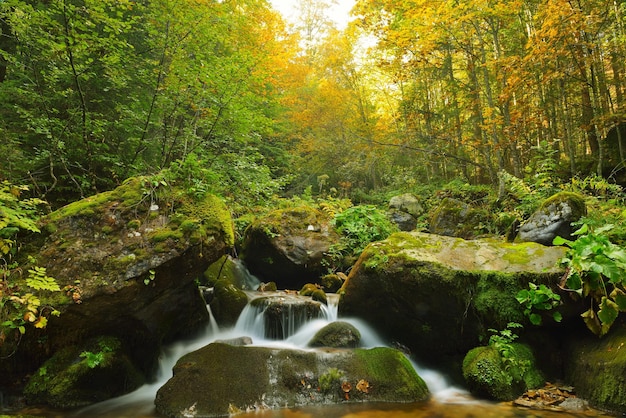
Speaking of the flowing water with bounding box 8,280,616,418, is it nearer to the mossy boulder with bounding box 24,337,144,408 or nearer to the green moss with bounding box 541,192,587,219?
the mossy boulder with bounding box 24,337,144,408

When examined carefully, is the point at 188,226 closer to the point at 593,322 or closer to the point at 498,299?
the point at 498,299

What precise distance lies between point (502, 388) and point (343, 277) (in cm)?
452

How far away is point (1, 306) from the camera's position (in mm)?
3668

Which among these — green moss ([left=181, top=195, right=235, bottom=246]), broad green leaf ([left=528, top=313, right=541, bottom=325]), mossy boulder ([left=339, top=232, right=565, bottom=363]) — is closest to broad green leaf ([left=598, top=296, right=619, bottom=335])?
broad green leaf ([left=528, top=313, right=541, bottom=325])

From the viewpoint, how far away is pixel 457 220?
10.8 m

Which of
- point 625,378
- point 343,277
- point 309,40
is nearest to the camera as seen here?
point 625,378

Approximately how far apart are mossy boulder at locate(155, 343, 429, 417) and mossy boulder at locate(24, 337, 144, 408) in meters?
0.77

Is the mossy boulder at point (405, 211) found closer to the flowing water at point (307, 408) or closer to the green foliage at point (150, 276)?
the flowing water at point (307, 408)

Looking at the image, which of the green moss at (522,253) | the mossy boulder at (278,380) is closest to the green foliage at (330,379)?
the mossy boulder at (278,380)

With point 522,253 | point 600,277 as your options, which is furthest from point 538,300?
point 522,253

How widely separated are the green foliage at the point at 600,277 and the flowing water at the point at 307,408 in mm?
1046

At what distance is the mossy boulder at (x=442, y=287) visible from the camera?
4.93 meters

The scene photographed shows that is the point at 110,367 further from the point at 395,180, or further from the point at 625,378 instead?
the point at 395,180

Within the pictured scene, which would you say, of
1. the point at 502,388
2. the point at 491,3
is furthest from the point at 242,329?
the point at 491,3
